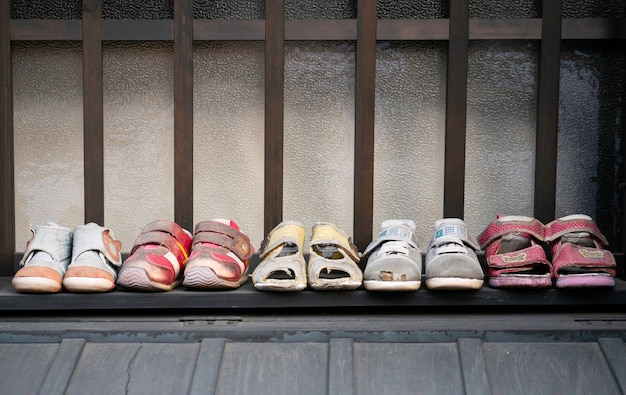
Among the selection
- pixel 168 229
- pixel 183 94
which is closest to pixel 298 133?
pixel 183 94

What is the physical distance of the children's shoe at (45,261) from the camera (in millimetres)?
2297

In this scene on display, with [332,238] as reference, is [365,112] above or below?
above

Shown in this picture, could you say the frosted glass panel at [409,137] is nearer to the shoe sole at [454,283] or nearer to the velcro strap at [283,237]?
the velcro strap at [283,237]

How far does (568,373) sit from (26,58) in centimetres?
258

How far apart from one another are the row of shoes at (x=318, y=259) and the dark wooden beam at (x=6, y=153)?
0.41 meters

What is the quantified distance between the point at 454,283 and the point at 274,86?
44.3 inches

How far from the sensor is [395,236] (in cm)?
246

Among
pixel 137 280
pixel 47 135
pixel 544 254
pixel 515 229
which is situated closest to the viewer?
pixel 137 280

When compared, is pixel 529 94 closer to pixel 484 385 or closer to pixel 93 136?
pixel 484 385

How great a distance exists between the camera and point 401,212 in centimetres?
292

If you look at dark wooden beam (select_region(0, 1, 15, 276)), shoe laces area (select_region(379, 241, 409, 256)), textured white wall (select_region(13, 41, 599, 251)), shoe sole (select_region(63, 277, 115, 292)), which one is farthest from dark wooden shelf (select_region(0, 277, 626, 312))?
textured white wall (select_region(13, 41, 599, 251))

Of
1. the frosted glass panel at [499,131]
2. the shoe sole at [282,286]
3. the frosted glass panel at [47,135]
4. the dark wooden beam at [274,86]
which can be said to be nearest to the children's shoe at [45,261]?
the frosted glass panel at [47,135]

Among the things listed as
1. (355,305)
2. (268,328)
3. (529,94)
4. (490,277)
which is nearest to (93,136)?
(268,328)

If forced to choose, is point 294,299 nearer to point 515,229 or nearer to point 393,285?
point 393,285
